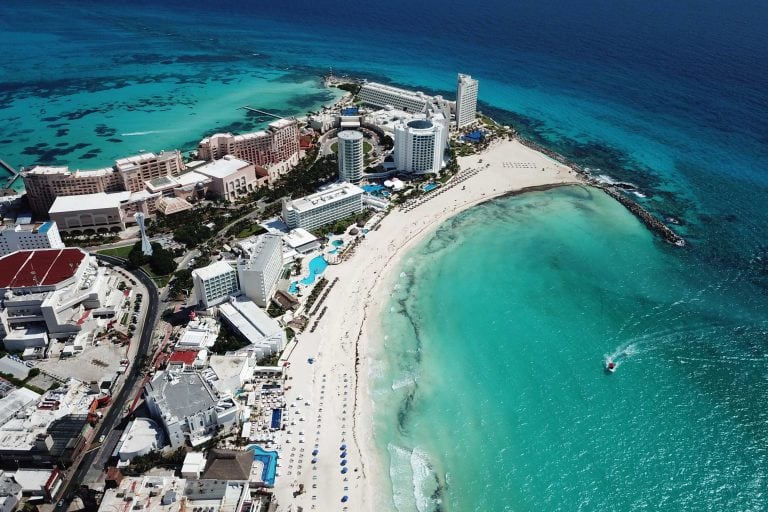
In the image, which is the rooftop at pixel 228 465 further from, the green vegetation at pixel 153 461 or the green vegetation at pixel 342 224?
the green vegetation at pixel 342 224

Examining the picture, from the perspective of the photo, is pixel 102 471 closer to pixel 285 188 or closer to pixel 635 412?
pixel 635 412

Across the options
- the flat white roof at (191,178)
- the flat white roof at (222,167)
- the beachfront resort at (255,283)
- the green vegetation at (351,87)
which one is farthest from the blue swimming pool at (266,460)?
the green vegetation at (351,87)

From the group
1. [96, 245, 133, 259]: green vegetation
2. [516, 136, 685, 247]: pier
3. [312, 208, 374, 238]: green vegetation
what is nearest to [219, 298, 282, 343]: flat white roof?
[312, 208, 374, 238]: green vegetation

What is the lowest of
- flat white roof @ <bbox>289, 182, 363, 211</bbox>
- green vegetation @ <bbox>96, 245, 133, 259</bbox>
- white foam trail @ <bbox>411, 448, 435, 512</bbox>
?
white foam trail @ <bbox>411, 448, 435, 512</bbox>

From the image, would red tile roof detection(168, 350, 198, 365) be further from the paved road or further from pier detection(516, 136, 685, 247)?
pier detection(516, 136, 685, 247)

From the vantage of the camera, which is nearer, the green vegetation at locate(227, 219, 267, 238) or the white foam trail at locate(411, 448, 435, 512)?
the white foam trail at locate(411, 448, 435, 512)

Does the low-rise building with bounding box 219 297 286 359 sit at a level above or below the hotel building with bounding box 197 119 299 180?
below

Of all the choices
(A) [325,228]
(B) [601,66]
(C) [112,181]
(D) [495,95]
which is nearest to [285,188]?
(A) [325,228]

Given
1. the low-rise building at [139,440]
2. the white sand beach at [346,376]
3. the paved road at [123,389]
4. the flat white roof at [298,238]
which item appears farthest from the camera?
the flat white roof at [298,238]

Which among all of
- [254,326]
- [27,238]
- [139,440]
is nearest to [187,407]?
[139,440]
